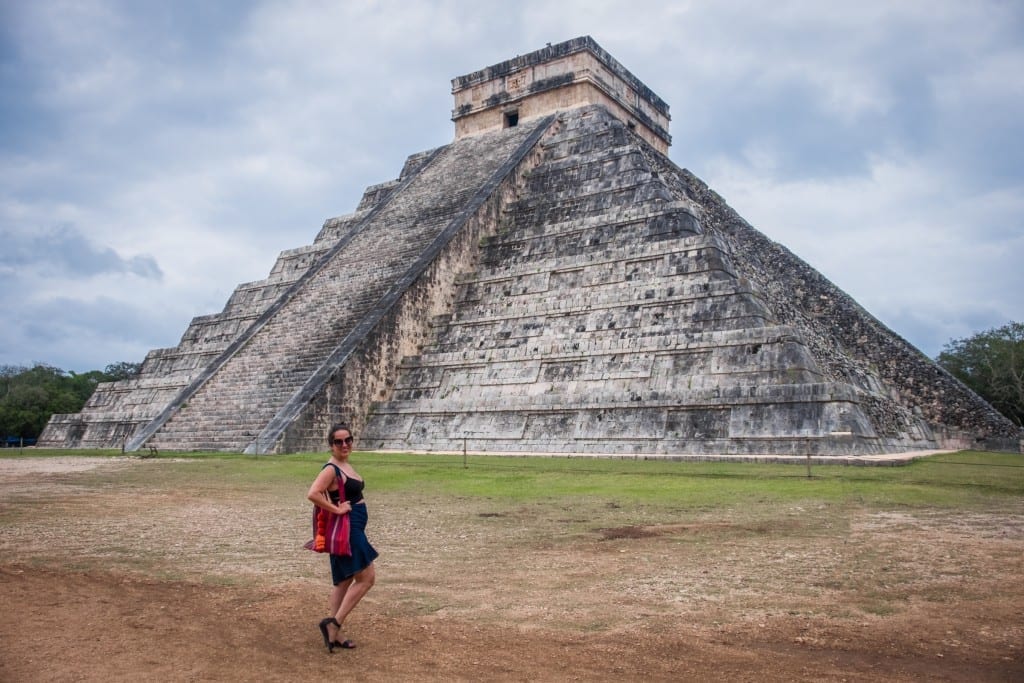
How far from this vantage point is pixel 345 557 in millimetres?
4086

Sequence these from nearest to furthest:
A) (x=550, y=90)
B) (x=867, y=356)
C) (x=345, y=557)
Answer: (x=345, y=557) → (x=867, y=356) → (x=550, y=90)

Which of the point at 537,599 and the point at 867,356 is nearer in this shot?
the point at 537,599

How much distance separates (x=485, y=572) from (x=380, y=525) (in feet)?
6.37

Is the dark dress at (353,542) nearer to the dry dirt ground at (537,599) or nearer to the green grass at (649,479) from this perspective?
the dry dirt ground at (537,599)

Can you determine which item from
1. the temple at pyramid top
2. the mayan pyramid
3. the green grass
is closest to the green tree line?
the mayan pyramid

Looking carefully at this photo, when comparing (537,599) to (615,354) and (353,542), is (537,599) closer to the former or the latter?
(353,542)

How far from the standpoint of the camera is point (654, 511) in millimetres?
7426

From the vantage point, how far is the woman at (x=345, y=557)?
4.03m

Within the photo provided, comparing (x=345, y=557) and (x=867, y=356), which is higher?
(x=867, y=356)

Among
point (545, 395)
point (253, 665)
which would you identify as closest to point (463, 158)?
point (545, 395)

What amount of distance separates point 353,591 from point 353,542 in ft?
0.75

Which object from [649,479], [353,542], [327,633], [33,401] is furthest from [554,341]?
[33,401]

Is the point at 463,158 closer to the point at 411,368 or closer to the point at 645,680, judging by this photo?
the point at 411,368

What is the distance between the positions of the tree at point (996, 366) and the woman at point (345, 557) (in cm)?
2604
